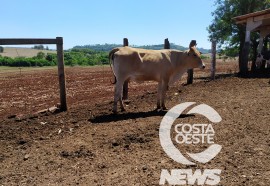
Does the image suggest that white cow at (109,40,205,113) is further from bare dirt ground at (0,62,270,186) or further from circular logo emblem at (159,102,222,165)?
circular logo emblem at (159,102,222,165)

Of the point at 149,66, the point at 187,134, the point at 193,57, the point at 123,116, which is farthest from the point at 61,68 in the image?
the point at 187,134

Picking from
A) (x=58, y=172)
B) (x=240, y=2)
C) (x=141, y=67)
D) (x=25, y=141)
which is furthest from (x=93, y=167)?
(x=240, y=2)

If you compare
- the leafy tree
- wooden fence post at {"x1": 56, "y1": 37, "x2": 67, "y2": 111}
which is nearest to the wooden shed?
the leafy tree

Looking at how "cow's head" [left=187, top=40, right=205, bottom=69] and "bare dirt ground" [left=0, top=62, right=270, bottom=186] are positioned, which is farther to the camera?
"cow's head" [left=187, top=40, right=205, bottom=69]

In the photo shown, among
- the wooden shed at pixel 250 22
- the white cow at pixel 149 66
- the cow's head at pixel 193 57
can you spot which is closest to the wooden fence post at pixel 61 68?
the white cow at pixel 149 66

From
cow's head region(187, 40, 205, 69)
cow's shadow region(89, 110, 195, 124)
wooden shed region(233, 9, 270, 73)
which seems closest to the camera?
cow's shadow region(89, 110, 195, 124)

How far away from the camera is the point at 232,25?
24.6 m

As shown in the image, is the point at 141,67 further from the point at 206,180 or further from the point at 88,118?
the point at 206,180

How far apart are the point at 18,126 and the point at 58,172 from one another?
3.51 meters

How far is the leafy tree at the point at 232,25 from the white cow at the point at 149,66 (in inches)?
590

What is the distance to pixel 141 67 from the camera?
29.9 feet

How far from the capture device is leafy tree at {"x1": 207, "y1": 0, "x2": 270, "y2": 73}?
24.2 metres

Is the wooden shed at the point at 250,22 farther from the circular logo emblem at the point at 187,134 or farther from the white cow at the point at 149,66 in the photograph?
the circular logo emblem at the point at 187,134

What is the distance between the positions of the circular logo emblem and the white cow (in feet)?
3.14
